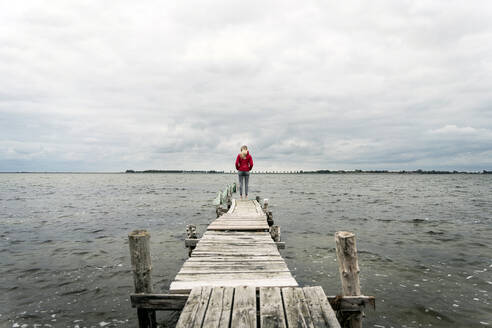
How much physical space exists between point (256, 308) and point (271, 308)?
25 cm

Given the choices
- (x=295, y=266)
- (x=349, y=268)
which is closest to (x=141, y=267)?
(x=349, y=268)

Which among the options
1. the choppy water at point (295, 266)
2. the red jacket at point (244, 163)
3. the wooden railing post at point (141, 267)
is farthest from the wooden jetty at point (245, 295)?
the red jacket at point (244, 163)

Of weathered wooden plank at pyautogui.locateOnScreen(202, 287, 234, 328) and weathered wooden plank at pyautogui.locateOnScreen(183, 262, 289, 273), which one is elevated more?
weathered wooden plank at pyautogui.locateOnScreen(202, 287, 234, 328)

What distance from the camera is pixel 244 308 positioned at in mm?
4273

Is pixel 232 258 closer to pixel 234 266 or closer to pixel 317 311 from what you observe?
pixel 234 266

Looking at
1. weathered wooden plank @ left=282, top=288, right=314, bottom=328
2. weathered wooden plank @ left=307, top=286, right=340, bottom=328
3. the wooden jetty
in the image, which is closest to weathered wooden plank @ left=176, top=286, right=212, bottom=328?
the wooden jetty

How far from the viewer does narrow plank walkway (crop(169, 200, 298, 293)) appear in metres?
5.45

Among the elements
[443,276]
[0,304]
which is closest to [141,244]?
[0,304]

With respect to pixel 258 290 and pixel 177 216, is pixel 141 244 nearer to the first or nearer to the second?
pixel 258 290

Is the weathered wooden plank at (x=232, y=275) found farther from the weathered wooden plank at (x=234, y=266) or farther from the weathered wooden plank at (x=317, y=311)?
the weathered wooden plank at (x=317, y=311)

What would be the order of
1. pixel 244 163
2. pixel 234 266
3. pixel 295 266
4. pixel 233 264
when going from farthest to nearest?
pixel 244 163 < pixel 295 266 < pixel 233 264 < pixel 234 266

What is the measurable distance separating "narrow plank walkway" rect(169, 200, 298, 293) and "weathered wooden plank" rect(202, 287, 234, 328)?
1.82ft

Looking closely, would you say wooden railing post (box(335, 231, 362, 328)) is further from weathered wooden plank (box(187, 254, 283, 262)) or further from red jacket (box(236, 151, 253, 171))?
red jacket (box(236, 151, 253, 171))

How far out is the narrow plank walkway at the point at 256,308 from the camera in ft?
12.9
